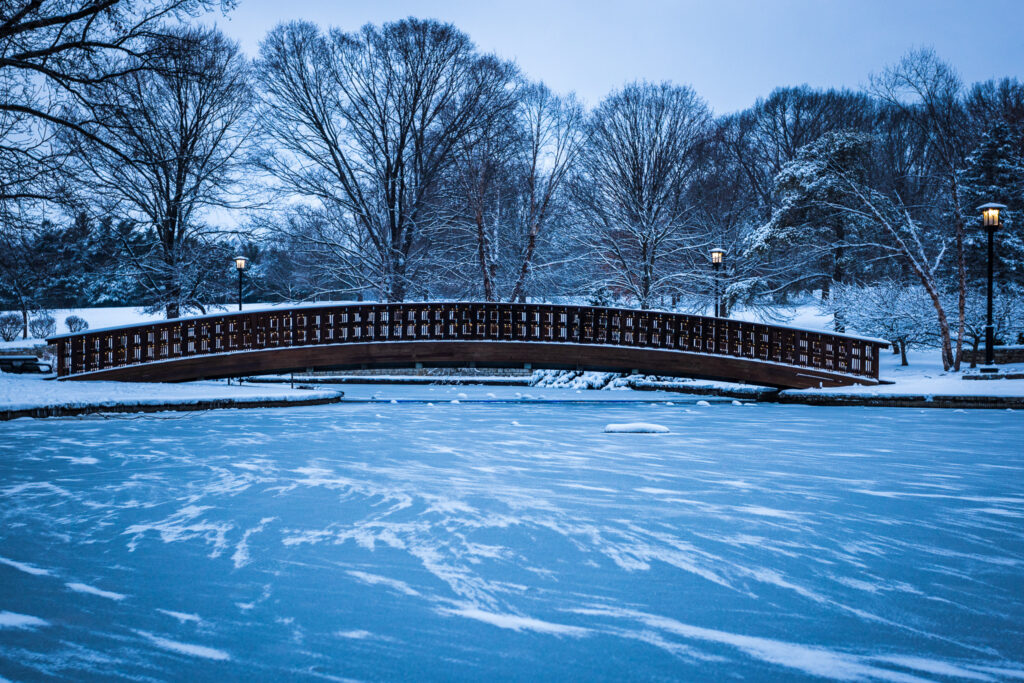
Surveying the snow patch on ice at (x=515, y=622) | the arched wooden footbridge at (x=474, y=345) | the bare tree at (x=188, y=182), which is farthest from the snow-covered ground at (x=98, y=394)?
the snow patch on ice at (x=515, y=622)

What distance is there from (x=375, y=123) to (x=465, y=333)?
32.1ft

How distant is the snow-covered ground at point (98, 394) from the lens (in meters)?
11.4

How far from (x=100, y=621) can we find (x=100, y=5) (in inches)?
497

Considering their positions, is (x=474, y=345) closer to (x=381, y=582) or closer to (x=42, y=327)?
(x=381, y=582)

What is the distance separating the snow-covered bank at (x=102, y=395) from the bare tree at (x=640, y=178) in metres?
13.6

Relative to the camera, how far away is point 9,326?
33438 millimetres

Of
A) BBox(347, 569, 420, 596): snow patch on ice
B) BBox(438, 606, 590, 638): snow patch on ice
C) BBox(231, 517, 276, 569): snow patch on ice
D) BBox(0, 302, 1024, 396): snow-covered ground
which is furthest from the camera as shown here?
BBox(0, 302, 1024, 396): snow-covered ground

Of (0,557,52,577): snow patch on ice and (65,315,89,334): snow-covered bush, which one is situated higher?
(65,315,89,334): snow-covered bush

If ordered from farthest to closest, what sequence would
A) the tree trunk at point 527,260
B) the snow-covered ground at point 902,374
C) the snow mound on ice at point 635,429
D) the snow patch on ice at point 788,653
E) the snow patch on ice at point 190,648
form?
the tree trunk at point 527,260 → the snow-covered ground at point 902,374 → the snow mound on ice at point 635,429 → the snow patch on ice at point 190,648 → the snow patch on ice at point 788,653

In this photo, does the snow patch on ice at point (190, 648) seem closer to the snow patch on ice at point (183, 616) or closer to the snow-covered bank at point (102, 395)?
the snow patch on ice at point (183, 616)

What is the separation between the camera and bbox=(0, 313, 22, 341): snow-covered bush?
32969 mm

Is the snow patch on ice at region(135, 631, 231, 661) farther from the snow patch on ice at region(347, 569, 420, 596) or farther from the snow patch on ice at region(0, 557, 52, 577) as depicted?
the snow patch on ice at region(0, 557, 52, 577)

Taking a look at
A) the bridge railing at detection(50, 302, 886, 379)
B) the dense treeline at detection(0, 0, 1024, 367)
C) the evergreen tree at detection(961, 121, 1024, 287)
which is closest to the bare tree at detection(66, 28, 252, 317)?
the dense treeline at detection(0, 0, 1024, 367)

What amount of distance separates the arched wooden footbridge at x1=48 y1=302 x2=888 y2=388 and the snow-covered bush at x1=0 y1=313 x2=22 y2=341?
917 inches
